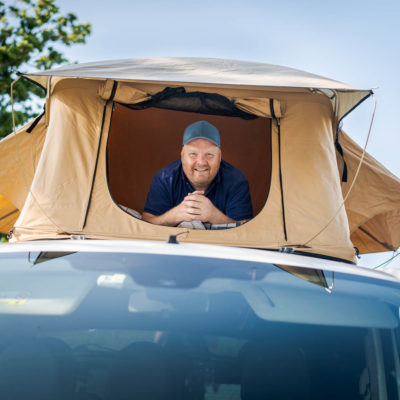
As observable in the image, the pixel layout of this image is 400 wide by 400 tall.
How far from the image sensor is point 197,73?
11.4 feet

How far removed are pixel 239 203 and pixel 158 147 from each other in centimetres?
194

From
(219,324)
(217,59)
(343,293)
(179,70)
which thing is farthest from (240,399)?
(217,59)

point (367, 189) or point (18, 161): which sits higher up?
point (18, 161)

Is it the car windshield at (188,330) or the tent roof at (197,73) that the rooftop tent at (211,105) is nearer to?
the tent roof at (197,73)

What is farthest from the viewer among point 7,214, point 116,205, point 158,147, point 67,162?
point 7,214

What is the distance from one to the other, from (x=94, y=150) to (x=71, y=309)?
7.80ft

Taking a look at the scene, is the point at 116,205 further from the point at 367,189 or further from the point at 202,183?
the point at 367,189

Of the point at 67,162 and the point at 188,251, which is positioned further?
the point at 67,162

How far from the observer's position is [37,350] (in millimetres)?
1520

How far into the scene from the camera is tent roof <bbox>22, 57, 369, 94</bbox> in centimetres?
325

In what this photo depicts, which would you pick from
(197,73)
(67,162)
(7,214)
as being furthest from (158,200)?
(7,214)

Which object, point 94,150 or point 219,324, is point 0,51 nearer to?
point 94,150

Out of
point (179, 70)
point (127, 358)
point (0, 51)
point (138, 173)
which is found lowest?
point (127, 358)

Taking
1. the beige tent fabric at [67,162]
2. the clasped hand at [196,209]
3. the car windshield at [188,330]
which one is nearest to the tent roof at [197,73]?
the beige tent fabric at [67,162]
